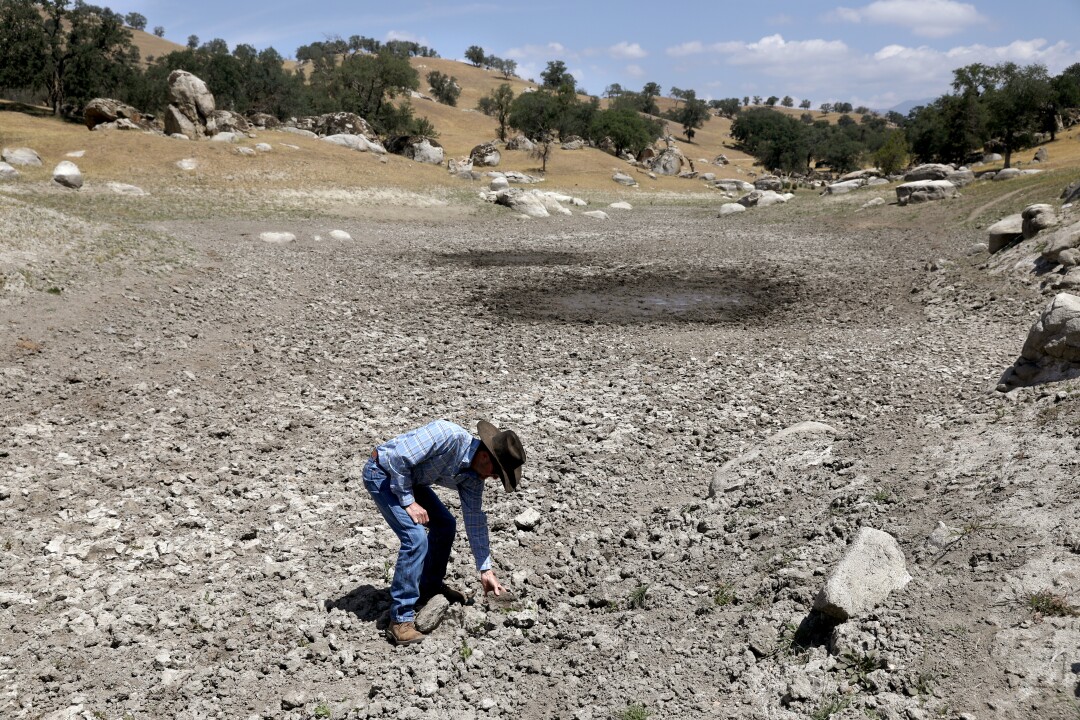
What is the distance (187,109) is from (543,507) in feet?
196

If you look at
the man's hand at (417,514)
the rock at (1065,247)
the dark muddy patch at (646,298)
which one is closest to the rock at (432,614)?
the man's hand at (417,514)

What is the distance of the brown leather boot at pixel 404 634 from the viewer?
6965 millimetres

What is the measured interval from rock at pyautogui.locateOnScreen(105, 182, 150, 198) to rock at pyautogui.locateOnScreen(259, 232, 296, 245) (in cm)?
1309

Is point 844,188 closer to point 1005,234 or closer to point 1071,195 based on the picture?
point 1071,195

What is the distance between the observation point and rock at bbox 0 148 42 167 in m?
43.7

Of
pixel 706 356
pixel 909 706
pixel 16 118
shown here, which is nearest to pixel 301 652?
pixel 909 706

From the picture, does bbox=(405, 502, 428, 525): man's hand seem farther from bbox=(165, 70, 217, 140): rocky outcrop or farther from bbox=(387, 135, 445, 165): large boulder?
bbox=(387, 135, 445, 165): large boulder

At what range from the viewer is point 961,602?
6.06 meters

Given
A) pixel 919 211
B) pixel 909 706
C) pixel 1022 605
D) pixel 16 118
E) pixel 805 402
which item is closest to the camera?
pixel 909 706

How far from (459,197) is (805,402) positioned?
42.0 meters

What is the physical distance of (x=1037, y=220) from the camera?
23.7 meters

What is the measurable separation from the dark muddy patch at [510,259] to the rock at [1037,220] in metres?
15.6

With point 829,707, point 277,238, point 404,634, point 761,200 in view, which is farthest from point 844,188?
point 404,634

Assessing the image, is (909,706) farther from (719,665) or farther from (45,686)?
(45,686)
